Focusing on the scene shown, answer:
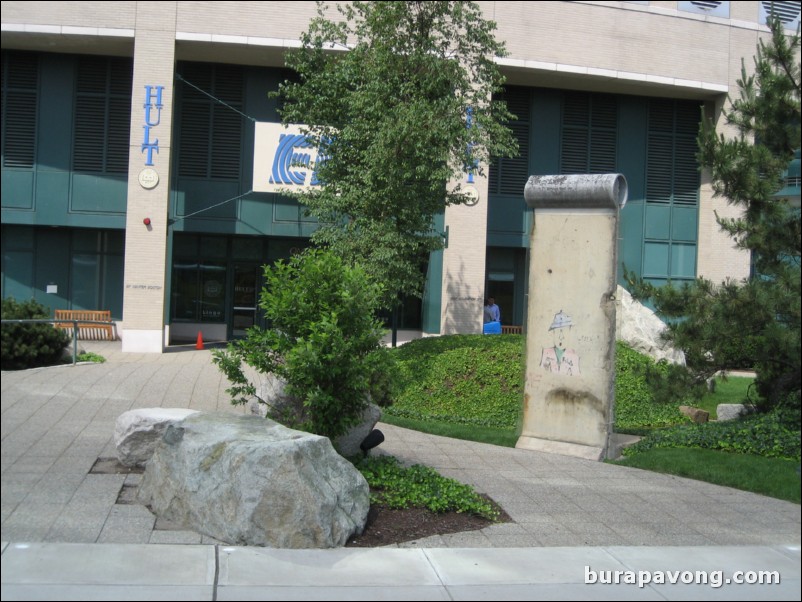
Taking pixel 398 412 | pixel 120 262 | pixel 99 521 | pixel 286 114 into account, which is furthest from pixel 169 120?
pixel 99 521

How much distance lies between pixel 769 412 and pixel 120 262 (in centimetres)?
1685

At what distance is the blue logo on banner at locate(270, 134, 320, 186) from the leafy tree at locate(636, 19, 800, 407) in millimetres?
13589

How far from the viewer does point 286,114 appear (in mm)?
14523

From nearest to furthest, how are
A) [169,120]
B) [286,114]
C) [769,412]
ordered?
[769,412] → [286,114] → [169,120]

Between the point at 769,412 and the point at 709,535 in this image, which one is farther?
the point at 769,412

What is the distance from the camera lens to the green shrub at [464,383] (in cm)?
1258

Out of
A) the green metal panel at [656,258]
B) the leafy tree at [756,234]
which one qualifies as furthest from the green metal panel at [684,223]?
the leafy tree at [756,234]

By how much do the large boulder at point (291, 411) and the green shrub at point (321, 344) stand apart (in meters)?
0.11

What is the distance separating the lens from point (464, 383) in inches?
527

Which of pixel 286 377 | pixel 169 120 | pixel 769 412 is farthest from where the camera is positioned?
pixel 169 120

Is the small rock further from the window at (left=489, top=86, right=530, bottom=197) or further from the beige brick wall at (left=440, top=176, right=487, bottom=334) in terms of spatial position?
the window at (left=489, top=86, right=530, bottom=197)

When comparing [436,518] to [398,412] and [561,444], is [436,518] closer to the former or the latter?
[561,444]

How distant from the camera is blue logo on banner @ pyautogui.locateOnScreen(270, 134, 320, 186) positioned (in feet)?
68.0

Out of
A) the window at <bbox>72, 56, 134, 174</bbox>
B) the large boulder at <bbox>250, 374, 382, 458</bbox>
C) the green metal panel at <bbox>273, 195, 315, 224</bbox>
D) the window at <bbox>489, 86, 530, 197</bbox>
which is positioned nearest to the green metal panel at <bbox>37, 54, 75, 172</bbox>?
the window at <bbox>72, 56, 134, 174</bbox>
